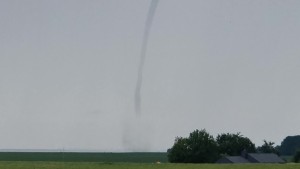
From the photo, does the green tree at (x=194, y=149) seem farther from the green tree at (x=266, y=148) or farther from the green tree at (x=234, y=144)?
the green tree at (x=266, y=148)

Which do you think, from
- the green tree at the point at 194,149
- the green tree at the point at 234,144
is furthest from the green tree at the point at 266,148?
the green tree at the point at 194,149

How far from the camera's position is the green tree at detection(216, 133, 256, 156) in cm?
12703

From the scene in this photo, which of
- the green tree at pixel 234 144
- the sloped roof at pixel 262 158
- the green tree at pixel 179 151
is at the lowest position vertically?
the green tree at pixel 179 151

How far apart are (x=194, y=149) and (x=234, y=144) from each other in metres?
35.7

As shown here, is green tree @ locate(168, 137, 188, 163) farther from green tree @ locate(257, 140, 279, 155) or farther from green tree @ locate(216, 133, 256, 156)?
green tree @ locate(257, 140, 279, 155)

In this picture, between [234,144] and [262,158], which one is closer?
[262,158]

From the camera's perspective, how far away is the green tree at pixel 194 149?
309ft

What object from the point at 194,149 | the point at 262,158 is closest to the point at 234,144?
the point at 262,158

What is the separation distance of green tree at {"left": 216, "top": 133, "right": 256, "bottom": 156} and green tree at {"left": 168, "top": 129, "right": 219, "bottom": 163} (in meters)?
28.7

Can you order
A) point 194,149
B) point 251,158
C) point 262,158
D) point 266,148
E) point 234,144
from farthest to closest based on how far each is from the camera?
point 266,148 < point 234,144 < point 262,158 < point 251,158 < point 194,149

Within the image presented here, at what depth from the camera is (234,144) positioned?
12781 cm

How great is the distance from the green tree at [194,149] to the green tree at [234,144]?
28.7 meters

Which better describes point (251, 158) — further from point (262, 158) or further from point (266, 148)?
point (266, 148)

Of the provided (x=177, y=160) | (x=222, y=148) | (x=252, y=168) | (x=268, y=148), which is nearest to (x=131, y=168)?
(x=252, y=168)
